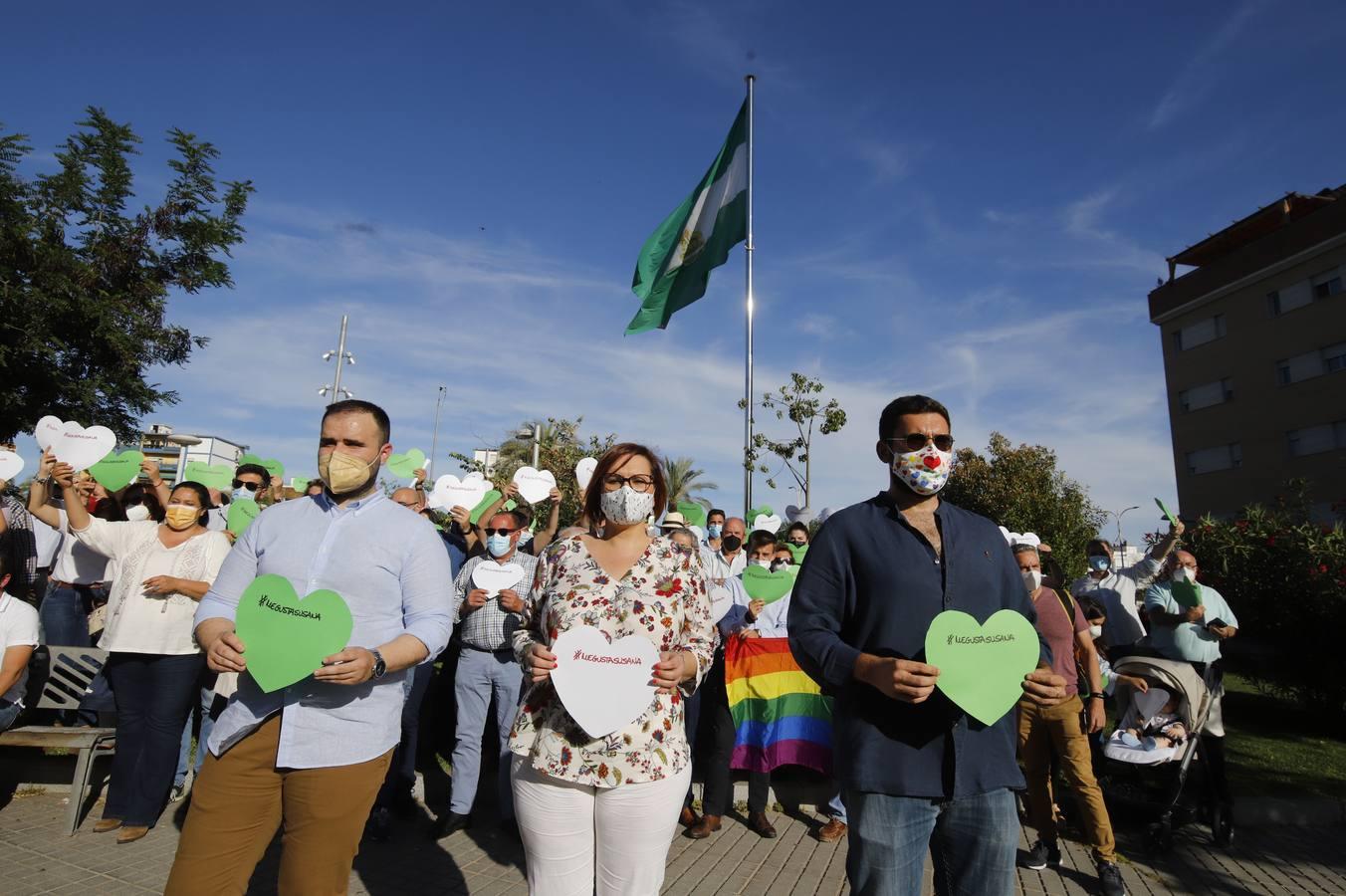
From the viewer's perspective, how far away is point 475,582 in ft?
17.0

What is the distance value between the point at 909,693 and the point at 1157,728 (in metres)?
4.38

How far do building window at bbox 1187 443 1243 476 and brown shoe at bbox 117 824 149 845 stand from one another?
1593 inches

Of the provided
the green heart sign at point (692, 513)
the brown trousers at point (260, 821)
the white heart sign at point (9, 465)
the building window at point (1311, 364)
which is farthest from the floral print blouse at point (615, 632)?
the building window at point (1311, 364)

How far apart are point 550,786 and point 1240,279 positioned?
41.2 metres

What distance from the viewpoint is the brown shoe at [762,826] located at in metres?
5.61

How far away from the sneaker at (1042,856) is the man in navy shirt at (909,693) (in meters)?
3.20

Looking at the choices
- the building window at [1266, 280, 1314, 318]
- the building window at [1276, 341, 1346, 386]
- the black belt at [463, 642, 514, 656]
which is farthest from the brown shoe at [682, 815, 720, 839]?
the building window at [1266, 280, 1314, 318]

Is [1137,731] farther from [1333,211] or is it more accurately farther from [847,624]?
[1333,211]

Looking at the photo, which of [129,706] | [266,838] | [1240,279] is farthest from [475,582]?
[1240,279]

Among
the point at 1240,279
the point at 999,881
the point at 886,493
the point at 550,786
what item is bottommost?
the point at 999,881

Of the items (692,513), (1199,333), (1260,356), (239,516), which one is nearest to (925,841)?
(239,516)

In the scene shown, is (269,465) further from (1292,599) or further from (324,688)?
(1292,599)

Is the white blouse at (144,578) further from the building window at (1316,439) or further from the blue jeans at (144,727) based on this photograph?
the building window at (1316,439)

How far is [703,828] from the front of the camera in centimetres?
549
